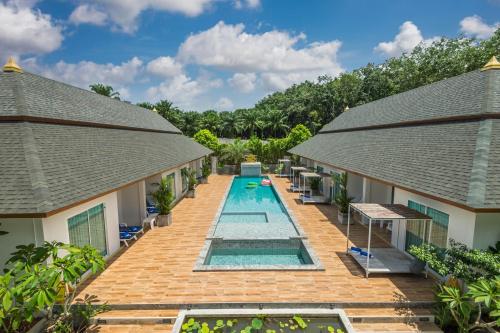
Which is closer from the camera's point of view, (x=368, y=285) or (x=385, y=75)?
(x=368, y=285)

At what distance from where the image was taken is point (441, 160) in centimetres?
981

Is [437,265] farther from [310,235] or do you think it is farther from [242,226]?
[242,226]

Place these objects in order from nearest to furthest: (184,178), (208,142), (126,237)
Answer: (126,237), (184,178), (208,142)

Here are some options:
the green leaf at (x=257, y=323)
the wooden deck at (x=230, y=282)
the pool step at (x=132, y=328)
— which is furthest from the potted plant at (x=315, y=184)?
the pool step at (x=132, y=328)

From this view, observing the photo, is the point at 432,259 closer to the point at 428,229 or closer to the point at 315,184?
the point at 428,229

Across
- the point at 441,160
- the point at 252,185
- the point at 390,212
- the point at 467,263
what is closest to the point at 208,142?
the point at 252,185

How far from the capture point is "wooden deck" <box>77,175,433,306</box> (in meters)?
8.20

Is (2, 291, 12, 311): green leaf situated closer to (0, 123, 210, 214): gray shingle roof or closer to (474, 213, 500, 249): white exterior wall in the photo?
(0, 123, 210, 214): gray shingle roof

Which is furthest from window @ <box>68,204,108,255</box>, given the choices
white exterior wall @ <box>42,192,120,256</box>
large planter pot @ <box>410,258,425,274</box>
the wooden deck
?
large planter pot @ <box>410,258,425,274</box>

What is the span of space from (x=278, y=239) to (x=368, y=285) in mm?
4557

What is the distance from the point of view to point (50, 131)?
10.1 meters

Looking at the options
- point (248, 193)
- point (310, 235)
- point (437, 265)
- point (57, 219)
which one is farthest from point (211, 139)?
point (437, 265)

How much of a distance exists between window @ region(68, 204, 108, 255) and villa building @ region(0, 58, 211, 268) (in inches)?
1.3

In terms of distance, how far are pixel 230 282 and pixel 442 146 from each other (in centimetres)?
972
